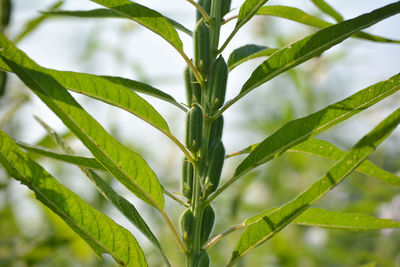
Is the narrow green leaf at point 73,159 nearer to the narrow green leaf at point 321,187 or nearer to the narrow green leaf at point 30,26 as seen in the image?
the narrow green leaf at point 321,187

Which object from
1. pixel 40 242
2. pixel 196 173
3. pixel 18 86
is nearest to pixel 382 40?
pixel 196 173

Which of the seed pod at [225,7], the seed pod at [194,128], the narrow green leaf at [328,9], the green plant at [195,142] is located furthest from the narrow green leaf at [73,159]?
the narrow green leaf at [328,9]

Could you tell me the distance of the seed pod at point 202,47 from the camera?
1.50ft

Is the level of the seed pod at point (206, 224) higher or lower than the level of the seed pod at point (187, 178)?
lower

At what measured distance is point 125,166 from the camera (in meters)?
0.42

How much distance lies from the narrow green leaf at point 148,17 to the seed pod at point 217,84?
0.05 meters

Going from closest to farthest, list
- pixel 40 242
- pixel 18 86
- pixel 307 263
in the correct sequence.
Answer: pixel 40 242 → pixel 18 86 → pixel 307 263

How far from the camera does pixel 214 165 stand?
45cm

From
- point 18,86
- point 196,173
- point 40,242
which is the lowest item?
point 40,242

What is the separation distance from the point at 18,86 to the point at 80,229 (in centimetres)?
102

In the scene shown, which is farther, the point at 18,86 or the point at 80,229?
the point at 18,86

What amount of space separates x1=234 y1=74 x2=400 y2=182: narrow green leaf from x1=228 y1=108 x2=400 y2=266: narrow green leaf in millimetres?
28

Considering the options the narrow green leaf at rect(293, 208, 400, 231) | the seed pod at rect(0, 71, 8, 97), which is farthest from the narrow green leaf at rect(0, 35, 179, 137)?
the seed pod at rect(0, 71, 8, 97)

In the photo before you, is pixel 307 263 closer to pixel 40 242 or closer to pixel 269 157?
pixel 40 242
